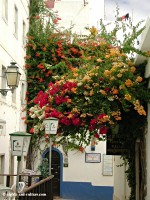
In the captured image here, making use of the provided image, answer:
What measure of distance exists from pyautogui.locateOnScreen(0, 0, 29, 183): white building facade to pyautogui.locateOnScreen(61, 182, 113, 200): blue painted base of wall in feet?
16.2

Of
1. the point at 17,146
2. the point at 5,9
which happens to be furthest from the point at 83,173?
the point at 17,146

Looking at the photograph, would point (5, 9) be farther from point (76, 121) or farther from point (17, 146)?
point (17, 146)

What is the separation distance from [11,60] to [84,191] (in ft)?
32.0

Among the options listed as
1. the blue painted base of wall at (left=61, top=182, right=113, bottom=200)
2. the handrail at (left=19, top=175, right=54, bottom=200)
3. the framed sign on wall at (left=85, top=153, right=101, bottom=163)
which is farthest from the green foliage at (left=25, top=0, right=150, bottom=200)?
the blue painted base of wall at (left=61, top=182, right=113, bottom=200)

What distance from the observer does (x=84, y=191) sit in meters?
24.7

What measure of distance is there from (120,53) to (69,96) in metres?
1.39

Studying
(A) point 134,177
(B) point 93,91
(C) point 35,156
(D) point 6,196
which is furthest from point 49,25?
(D) point 6,196

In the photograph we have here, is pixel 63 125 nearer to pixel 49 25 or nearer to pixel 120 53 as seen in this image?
pixel 120 53

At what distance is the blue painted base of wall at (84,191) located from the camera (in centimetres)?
2442

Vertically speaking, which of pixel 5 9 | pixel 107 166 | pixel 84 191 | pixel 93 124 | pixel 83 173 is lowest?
pixel 84 191

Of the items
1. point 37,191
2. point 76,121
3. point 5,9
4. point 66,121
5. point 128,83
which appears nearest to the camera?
point 37,191

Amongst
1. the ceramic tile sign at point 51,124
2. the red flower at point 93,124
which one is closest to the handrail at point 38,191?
the ceramic tile sign at point 51,124

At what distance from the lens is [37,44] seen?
21891mm

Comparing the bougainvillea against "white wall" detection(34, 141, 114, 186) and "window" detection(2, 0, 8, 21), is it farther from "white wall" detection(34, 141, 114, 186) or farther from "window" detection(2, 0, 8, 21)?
"white wall" detection(34, 141, 114, 186)
